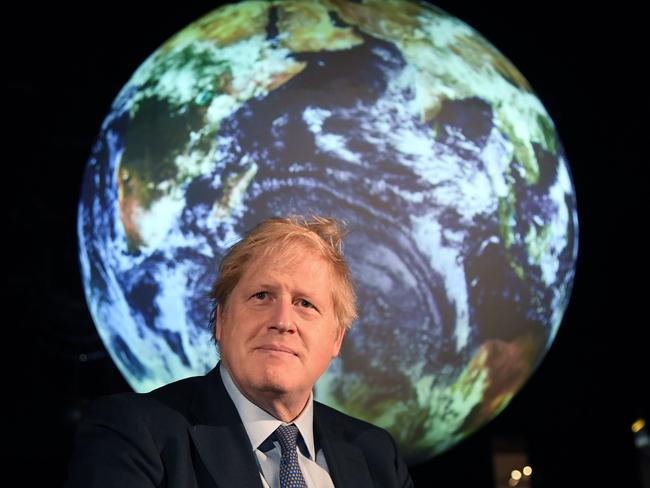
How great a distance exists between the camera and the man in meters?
1.82

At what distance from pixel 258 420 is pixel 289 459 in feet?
0.40

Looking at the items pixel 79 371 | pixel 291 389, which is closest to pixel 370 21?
pixel 291 389

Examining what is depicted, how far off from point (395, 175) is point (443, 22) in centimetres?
111

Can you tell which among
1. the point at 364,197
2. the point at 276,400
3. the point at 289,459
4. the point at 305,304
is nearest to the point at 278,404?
the point at 276,400

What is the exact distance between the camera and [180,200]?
3.82 meters

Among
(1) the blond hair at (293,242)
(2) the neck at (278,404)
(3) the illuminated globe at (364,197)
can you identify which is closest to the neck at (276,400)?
(2) the neck at (278,404)

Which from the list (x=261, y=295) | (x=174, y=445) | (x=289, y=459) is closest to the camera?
(x=174, y=445)

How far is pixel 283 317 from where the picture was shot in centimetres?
201

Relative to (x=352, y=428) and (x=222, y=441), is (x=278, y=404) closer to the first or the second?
(x=222, y=441)

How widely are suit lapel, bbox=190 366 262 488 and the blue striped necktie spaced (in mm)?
65

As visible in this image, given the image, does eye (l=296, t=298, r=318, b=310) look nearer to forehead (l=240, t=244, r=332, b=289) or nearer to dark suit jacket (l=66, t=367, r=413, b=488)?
forehead (l=240, t=244, r=332, b=289)

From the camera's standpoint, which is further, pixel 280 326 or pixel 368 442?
pixel 368 442

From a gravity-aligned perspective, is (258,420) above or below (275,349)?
below

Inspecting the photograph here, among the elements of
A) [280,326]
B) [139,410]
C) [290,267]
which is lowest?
[139,410]
